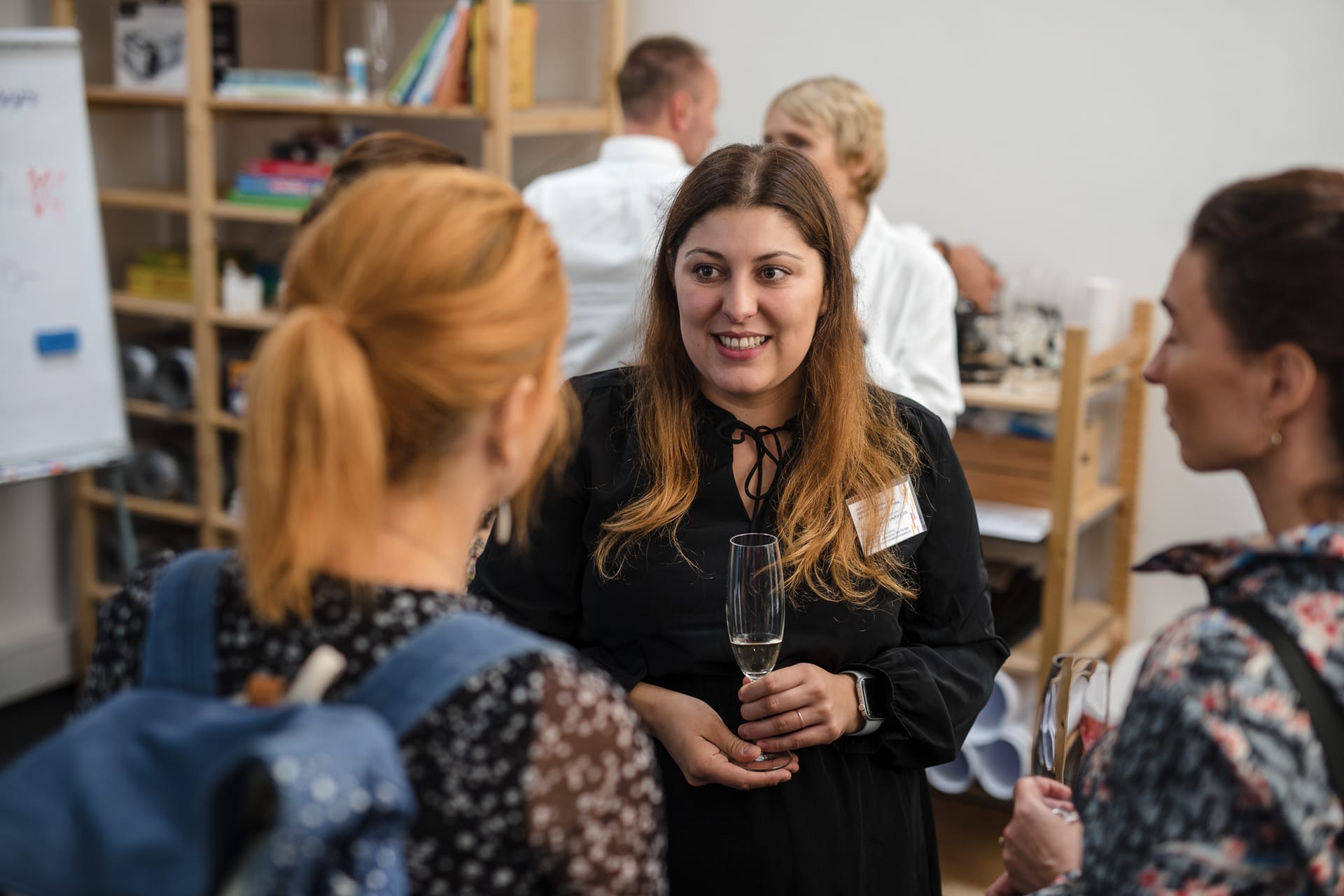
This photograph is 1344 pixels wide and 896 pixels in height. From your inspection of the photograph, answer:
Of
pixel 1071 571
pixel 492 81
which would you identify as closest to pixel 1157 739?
pixel 1071 571

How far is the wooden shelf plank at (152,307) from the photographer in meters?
3.97

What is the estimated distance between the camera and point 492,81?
136 inches

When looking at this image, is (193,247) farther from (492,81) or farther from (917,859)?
(917,859)

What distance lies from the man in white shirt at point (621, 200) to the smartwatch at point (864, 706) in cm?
170

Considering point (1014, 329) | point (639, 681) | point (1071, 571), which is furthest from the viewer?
point (1014, 329)

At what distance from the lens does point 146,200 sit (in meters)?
3.95

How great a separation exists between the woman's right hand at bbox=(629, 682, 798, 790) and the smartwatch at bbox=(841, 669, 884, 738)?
0.34ft

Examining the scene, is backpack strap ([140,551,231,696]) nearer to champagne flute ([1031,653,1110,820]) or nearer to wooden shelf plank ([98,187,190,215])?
champagne flute ([1031,653,1110,820])

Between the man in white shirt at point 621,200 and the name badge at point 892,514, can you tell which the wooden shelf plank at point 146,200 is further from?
the name badge at point 892,514

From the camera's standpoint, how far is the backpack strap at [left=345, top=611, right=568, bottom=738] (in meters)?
0.87

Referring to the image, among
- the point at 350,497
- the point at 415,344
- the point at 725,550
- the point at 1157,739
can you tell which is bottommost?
the point at 725,550

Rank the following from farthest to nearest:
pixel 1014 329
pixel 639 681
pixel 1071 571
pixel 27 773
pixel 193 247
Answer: pixel 193 247 < pixel 1014 329 < pixel 1071 571 < pixel 639 681 < pixel 27 773

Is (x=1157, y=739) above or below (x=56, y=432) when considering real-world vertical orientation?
above

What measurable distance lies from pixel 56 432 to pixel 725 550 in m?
2.62
